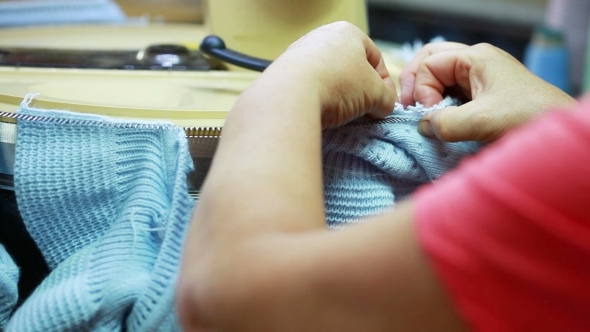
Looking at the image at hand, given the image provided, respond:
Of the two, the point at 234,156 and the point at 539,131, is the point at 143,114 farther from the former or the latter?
the point at 539,131

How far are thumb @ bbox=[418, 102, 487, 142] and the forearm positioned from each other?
9 cm

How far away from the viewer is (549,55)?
3.67 feet

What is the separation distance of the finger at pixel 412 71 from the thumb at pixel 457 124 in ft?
0.25

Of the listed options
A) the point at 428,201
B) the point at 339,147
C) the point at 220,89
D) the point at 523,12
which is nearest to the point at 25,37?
the point at 220,89

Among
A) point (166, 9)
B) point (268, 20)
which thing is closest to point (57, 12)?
point (166, 9)

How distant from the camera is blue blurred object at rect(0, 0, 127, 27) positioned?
72 centimetres

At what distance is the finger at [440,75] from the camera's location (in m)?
0.38

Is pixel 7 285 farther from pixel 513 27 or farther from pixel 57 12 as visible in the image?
pixel 513 27

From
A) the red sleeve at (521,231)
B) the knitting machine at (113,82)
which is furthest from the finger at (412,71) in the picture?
the red sleeve at (521,231)

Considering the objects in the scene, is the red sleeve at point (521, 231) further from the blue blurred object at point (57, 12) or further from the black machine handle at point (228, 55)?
the blue blurred object at point (57, 12)

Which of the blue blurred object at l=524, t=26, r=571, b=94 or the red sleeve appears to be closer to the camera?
the red sleeve

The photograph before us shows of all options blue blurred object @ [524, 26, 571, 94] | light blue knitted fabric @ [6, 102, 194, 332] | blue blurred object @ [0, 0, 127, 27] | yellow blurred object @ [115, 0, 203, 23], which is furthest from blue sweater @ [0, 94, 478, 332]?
blue blurred object @ [524, 26, 571, 94]

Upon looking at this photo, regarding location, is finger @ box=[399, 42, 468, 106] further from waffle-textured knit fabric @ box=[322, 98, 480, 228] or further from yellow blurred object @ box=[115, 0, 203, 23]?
yellow blurred object @ box=[115, 0, 203, 23]

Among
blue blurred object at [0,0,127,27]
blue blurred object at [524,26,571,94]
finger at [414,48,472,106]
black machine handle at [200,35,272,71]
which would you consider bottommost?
blue blurred object at [524,26,571,94]
